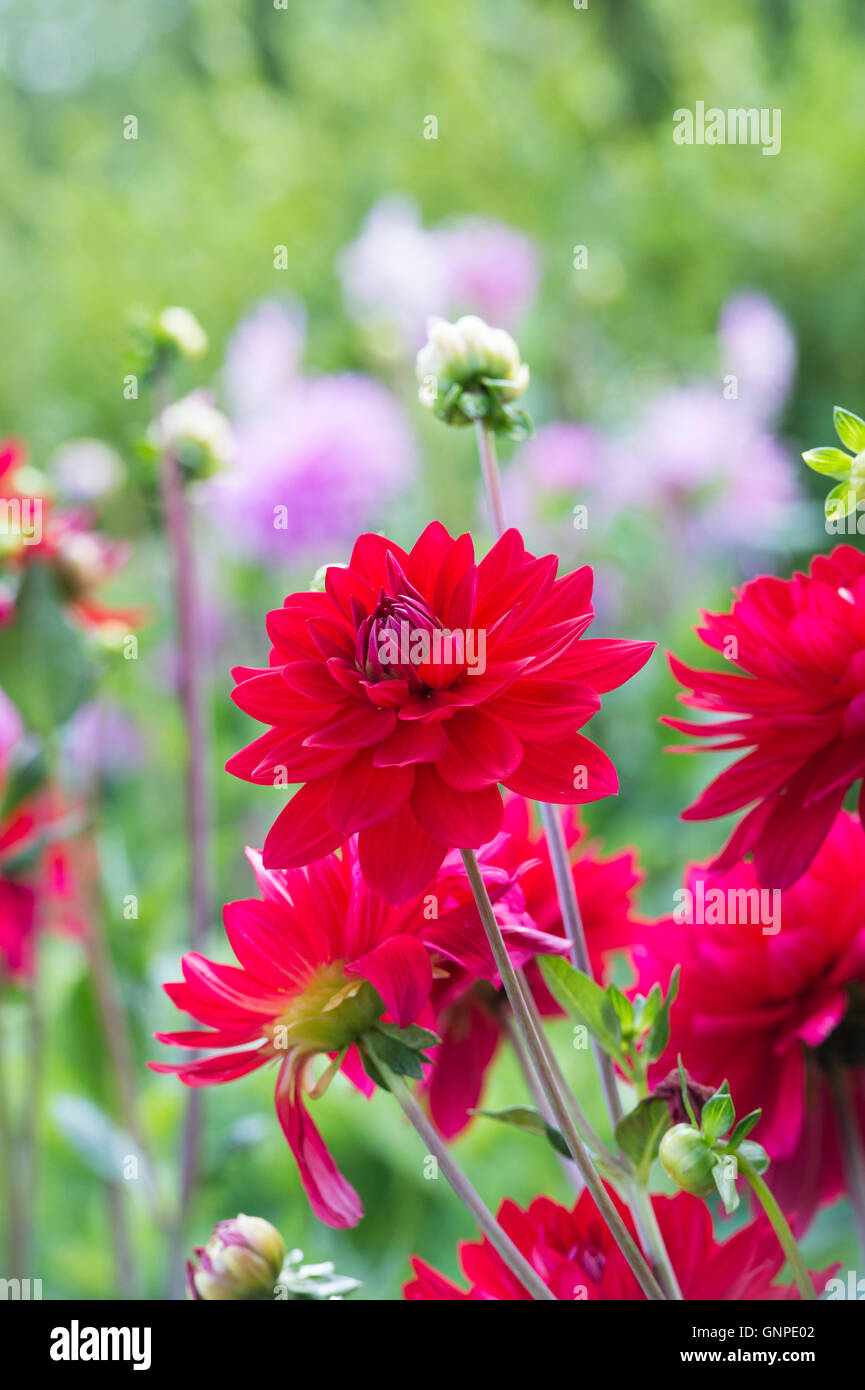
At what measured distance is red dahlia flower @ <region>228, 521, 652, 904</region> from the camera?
0.15m

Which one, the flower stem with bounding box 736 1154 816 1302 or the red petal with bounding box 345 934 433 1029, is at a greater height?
the red petal with bounding box 345 934 433 1029

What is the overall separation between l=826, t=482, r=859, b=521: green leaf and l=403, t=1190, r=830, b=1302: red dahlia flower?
97 millimetres

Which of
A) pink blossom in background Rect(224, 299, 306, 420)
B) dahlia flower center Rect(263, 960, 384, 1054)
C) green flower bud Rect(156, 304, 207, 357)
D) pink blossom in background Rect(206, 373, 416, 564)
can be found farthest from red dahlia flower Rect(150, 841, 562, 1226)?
pink blossom in background Rect(224, 299, 306, 420)

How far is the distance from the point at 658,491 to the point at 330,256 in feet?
2.08

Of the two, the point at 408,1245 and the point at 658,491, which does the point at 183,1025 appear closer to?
the point at 408,1245

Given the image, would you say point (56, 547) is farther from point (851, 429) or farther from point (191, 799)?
point (851, 429)

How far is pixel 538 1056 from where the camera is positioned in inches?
5.9

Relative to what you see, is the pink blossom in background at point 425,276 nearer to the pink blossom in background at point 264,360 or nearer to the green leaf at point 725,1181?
the pink blossom in background at point 264,360

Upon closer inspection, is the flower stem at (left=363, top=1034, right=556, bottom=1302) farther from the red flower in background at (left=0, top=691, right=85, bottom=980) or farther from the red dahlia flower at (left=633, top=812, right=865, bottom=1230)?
the red flower in background at (left=0, top=691, right=85, bottom=980)

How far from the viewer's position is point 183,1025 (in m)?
0.50

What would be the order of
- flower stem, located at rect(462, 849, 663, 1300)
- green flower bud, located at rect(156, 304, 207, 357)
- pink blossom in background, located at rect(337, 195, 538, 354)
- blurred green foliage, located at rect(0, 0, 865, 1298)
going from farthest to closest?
1. blurred green foliage, located at rect(0, 0, 865, 1298)
2. pink blossom in background, located at rect(337, 195, 538, 354)
3. green flower bud, located at rect(156, 304, 207, 357)
4. flower stem, located at rect(462, 849, 663, 1300)

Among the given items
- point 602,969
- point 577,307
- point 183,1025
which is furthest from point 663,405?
point 602,969


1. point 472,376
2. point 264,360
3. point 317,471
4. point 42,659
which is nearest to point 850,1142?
point 472,376

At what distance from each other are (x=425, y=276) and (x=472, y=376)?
68 centimetres
